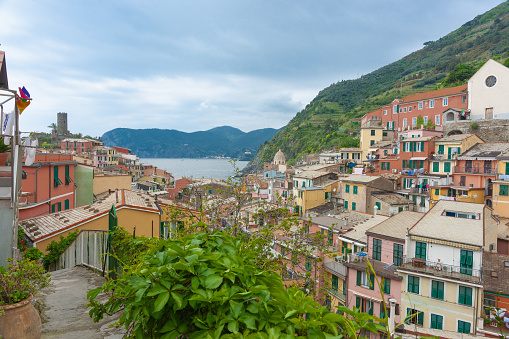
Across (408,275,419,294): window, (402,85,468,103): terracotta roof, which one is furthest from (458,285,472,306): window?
(402,85,468,103): terracotta roof

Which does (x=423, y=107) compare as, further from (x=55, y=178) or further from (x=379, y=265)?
(x=55, y=178)

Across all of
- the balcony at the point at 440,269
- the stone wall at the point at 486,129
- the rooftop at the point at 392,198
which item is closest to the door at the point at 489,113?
the stone wall at the point at 486,129

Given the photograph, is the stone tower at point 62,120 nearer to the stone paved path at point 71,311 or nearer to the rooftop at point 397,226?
the rooftop at point 397,226

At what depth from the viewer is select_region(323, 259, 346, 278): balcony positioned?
2153 centimetres

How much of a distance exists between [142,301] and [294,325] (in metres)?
0.96

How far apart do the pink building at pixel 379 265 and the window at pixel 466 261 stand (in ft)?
10.7

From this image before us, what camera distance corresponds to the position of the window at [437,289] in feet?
59.2

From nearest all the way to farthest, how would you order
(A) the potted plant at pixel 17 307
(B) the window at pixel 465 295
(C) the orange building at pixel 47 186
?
(A) the potted plant at pixel 17 307
(C) the orange building at pixel 47 186
(B) the window at pixel 465 295

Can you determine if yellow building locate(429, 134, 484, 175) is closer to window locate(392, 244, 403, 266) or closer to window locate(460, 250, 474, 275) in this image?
window locate(392, 244, 403, 266)

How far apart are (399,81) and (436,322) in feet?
340

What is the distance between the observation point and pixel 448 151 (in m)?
35.3

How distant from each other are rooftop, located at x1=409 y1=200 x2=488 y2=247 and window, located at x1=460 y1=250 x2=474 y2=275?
0.60 m

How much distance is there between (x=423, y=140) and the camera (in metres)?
36.7

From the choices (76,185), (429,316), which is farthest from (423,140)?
(76,185)
